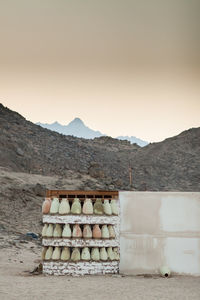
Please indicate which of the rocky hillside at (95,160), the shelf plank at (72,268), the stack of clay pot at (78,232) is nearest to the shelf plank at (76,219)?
the stack of clay pot at (78,232)

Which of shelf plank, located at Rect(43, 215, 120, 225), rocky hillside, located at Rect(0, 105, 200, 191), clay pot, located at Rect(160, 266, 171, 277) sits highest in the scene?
rocky hillside, located at Rect(0, 105, 200, 191)

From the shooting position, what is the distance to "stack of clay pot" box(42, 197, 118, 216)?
404 inches

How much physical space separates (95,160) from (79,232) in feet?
126

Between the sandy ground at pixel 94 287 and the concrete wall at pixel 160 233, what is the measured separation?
482 mm

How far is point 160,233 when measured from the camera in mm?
10672

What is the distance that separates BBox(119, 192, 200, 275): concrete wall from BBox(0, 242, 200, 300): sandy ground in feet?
1.58

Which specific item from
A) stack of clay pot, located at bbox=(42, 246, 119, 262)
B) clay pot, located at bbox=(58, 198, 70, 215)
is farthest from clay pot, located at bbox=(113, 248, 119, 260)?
clay pot, located at bbox=(58, 198, 70, 215)

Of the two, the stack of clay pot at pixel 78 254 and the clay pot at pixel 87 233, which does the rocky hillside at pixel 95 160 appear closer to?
the stack of clay pot at pixel 78 254

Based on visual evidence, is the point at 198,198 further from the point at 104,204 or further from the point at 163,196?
the point at 104,204

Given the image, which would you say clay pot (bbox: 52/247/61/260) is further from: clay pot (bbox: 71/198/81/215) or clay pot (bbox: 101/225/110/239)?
clay pot (bbox: 101/225/110/239)

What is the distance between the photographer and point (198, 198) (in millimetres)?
10797

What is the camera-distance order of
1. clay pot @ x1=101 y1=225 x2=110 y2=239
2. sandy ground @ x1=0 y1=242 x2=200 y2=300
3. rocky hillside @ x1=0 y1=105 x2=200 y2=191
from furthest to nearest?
rocky hillside @ x1=0 y1=105 x2=200 y2=191
clay pot @ x1=101 y1=225 x2=110 y2=239
sandy ground @ x1=0 y1=242 x2=200 y2=300

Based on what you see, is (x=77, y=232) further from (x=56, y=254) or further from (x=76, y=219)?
(x=56, y=254)

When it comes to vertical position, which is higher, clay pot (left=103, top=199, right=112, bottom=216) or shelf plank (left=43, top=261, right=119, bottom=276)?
clay pot (left=103, top=199, right=112, bottom=216)
